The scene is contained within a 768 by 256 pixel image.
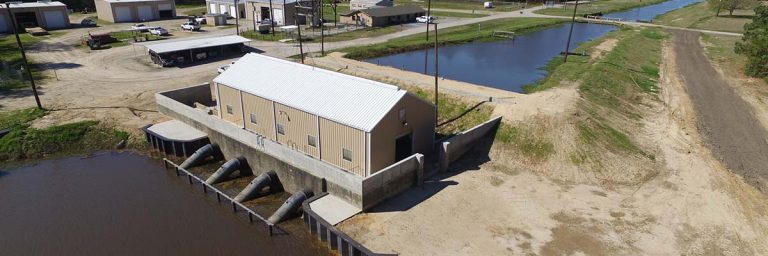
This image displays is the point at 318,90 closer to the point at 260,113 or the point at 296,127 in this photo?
the point at 296,127

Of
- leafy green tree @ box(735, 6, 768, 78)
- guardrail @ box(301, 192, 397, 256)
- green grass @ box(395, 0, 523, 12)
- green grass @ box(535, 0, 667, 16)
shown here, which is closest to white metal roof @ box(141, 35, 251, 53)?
guardrail @ box(301, 192, 397, 256)

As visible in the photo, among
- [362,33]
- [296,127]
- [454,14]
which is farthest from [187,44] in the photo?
[454,14]

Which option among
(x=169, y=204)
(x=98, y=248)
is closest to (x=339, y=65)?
(x=169, y=204)

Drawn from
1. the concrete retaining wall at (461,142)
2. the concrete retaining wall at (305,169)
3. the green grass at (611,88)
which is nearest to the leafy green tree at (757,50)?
the green grass at (611,88)

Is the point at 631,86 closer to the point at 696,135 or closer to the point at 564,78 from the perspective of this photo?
the point at 564,78

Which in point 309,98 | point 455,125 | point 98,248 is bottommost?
point 98,248

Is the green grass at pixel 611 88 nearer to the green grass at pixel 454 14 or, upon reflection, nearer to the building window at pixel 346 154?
the building window at pixel 346 154

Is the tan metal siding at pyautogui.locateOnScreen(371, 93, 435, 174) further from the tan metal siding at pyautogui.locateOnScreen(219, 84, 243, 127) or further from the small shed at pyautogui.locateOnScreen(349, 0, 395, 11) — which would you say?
the small shed at pyautogui.locateOnScreen(349, 0, 395, 11)
